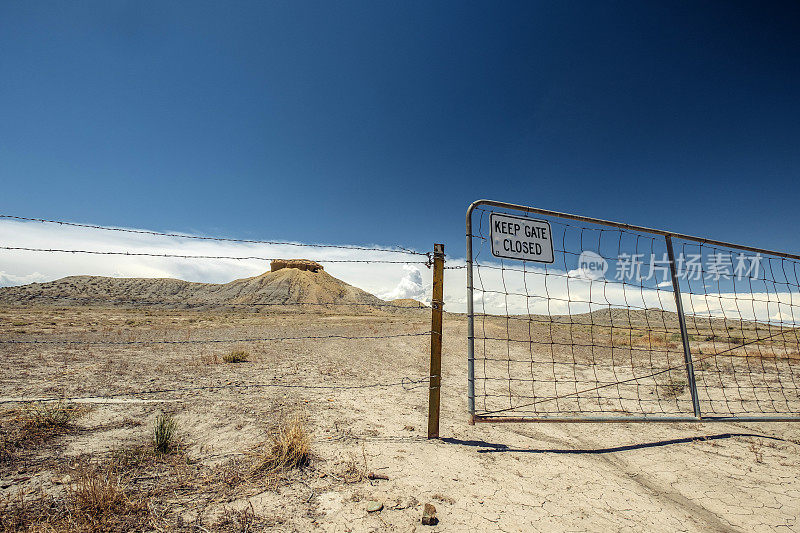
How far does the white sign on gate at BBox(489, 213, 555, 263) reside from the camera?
164 inches

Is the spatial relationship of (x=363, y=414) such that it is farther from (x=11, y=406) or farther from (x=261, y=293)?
(x=261, y=293)

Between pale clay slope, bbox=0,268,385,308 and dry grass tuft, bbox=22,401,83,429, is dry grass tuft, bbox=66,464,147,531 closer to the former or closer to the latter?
dry grass tuft, bbox=22,401,83,429

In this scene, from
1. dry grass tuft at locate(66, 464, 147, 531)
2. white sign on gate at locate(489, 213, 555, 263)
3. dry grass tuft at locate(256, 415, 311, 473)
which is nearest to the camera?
dry grass tuft at locate(66, 464, 147, 531)

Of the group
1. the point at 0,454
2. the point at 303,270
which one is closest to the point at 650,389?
the point at 0,454

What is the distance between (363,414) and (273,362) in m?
6.06

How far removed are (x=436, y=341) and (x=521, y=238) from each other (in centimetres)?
172

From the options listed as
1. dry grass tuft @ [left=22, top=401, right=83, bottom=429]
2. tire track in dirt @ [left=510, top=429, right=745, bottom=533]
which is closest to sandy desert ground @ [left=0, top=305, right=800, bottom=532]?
tire track in dirt @ [left=510, top=429, right=745, bottom=533]

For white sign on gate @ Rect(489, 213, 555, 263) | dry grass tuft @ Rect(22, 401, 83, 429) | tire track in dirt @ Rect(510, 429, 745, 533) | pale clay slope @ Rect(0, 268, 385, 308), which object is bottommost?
tire track in dirt @ Rect(510, 429, 745, 533)

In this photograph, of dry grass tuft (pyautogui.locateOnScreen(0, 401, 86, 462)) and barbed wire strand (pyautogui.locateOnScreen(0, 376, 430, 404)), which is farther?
barbed wire strand (pyautogui.locateOnScreen(0, 376, 430, 404))

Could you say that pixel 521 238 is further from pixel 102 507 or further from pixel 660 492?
pixel 102 507

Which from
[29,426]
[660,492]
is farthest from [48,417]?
[660,492]

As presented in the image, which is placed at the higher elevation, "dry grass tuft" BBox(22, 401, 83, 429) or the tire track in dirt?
"dry grass tuft" BBox(22, 401, 83, 429)

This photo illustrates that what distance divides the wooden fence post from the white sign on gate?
28.0 inches

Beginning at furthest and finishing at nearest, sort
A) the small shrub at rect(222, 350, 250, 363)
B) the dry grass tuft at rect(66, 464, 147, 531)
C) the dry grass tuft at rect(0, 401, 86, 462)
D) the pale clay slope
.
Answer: the pale clay slope → the small shrub at rect(222, 350, 250, 363) → the dry grass tuft at rect(0, 401, 86, 462) → the dry grass tuft at rect(66, 464, 147, 531)
